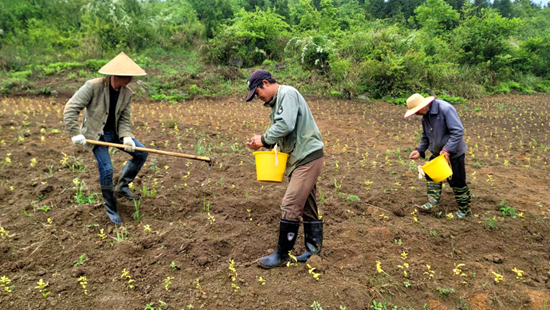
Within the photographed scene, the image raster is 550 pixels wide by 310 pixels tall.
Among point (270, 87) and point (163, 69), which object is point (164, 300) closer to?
point (270, 87)

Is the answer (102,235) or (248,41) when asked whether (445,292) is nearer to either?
(102,235)

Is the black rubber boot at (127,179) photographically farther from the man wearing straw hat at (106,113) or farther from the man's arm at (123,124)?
the man's arm at (123,124)

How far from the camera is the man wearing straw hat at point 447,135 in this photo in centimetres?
357

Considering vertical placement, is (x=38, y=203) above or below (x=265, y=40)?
below

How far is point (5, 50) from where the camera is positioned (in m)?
12.4

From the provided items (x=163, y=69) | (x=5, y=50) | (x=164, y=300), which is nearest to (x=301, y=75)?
(x=163, y=69)

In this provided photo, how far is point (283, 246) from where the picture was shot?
2824 mm

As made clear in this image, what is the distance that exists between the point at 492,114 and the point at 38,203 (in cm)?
1151

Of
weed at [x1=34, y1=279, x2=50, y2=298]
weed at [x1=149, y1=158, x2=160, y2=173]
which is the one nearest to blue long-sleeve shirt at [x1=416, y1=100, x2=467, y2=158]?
weed at [x1=149, y1=158, x2=160, y2=173]

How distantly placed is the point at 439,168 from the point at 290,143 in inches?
67.9

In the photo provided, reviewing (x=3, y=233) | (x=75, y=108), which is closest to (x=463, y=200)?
(x=75, y=108)

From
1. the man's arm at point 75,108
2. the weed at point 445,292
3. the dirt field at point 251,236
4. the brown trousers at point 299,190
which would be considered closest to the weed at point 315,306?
the dirt field at point 251,236

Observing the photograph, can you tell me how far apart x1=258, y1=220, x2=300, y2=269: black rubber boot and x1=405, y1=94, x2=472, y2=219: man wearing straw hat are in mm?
1839

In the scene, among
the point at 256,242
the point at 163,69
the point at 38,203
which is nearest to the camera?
the point at 256,242
